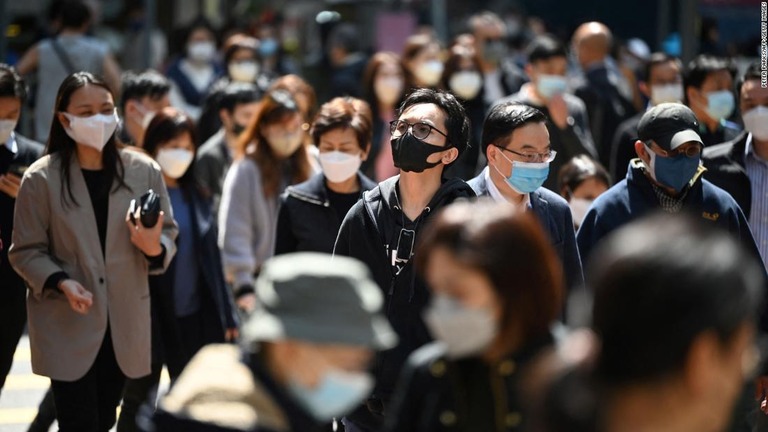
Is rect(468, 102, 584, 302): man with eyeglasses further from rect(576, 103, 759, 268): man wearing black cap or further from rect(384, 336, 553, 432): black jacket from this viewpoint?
rect(384, 336, 553, 432): black jacket

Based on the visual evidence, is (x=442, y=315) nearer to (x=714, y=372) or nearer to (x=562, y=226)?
(x=714, y=372)

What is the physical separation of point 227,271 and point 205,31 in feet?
20.1

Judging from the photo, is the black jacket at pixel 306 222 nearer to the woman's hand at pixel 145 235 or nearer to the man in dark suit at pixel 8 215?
the woman's hand at pixel 145 235

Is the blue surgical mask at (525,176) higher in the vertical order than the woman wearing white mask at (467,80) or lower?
higher

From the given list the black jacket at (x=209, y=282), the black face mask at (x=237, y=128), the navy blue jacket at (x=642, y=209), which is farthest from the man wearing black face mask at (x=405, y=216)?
the black face mask at (x=237, y=128)

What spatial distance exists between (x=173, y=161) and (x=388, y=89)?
453 cm

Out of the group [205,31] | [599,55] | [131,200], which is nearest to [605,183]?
[131,200]

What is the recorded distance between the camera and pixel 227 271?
26.5 ft

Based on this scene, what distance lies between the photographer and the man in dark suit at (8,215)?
703cm

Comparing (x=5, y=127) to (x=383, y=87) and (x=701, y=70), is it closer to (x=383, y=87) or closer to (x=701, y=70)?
(x=701, y=70)

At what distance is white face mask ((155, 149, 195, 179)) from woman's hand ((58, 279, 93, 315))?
1.62 metres

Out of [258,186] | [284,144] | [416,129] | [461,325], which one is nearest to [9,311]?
[258,186]

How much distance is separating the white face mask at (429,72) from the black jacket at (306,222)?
20.3ft

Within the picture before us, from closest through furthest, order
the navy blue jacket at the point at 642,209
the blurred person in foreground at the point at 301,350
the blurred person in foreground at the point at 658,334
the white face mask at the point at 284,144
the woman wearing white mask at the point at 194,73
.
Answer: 1. the blurred person in foreground at the point at 658,334
2. the blurred person in foreground at the point at 301,350
3. the navy blue jacket at the point at 642,209
4. the white face mask at the point at 284,144
5. the woman wearing white mask at the point at 194,73
